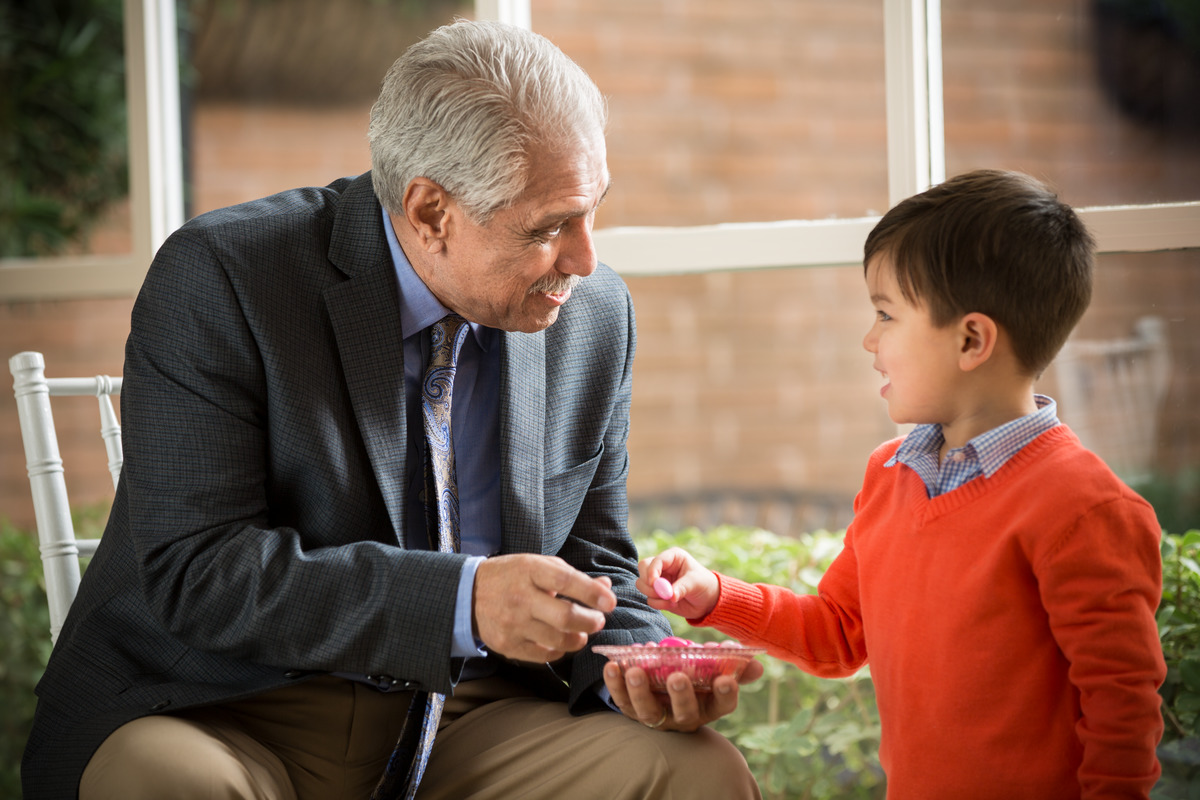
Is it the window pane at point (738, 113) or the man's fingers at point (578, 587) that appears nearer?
the man's fingers at point (578, 587)

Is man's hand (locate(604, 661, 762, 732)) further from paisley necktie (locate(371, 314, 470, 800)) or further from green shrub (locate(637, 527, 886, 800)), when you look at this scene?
green shrub (locate(637, 527, 886, 800))

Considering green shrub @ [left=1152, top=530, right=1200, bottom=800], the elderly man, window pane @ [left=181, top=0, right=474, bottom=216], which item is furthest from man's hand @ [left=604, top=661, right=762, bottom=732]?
window pane @ [left=181, top=0, right=474, bottom=216]

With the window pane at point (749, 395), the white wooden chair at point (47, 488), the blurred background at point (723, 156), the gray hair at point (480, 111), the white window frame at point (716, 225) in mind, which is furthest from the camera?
the window pane at point (749, 395)

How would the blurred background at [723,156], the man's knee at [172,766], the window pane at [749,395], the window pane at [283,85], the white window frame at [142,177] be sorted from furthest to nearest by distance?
1. the window pane at [749,395]
2. the window pane at [283,85]
3. the white window frame at [142,177]
4. the blurred background at [723,156]
5. the man's knee at [172,766]

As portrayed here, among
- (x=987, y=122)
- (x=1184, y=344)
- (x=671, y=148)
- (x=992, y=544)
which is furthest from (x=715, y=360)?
(x=992, y=544)

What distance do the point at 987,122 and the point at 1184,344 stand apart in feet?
2.14

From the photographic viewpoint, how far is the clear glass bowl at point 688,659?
1242mm

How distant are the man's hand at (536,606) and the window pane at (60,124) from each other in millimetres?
2350

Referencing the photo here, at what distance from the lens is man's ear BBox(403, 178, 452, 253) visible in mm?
1448

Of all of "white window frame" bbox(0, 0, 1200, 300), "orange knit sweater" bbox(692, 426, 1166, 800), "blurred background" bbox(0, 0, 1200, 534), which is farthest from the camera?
"blurred background" bbox(0, 0, 1200, 534)

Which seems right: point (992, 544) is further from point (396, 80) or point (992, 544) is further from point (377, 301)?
point (396, 80)

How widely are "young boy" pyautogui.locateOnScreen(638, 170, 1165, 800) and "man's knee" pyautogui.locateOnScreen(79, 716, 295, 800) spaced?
1.89ft

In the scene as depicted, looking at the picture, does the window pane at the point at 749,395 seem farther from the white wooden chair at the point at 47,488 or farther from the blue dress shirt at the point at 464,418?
the white wooden chair at the point at 47,488

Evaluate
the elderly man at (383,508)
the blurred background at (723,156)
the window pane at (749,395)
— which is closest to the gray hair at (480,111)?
the elderly man at (383,508)
